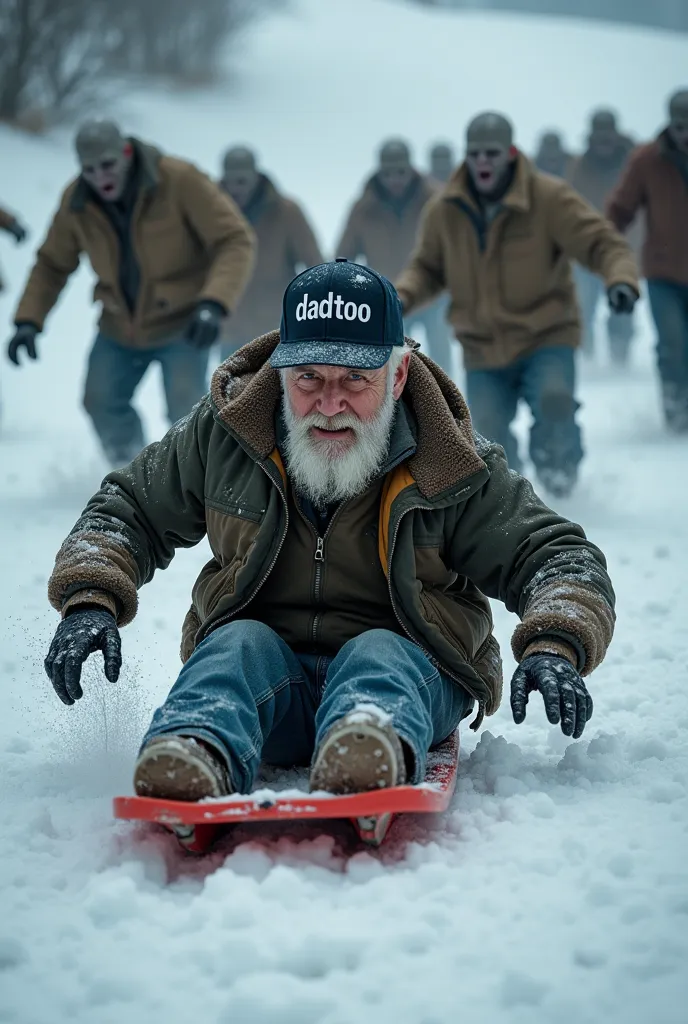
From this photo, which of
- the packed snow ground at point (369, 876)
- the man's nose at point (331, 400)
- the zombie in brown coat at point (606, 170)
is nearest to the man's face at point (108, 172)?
the packed snow ground at point (369, 876)

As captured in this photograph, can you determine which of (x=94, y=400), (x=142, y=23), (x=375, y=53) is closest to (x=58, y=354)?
(x=94, y=400)

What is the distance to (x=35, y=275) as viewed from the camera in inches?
244

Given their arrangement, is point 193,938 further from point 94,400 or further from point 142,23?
point 142,23

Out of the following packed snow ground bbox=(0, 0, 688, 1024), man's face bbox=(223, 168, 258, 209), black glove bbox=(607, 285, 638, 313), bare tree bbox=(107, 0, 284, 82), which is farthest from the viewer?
A: bare tree bbox=(107, 0, 284, 82)

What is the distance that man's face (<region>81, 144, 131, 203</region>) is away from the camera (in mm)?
5688

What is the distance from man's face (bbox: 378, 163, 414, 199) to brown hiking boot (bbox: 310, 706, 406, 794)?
800 cm

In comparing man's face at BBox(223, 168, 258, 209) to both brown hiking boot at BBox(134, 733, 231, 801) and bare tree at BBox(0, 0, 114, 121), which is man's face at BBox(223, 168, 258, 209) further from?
bare tree at BBox(0, 0, 114, 121)

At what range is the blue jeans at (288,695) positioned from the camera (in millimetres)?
2367

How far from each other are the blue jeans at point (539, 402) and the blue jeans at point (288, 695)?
313cm

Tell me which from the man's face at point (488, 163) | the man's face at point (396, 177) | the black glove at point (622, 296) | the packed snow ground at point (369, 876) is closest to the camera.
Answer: the packed snow ground at point (369, 876)

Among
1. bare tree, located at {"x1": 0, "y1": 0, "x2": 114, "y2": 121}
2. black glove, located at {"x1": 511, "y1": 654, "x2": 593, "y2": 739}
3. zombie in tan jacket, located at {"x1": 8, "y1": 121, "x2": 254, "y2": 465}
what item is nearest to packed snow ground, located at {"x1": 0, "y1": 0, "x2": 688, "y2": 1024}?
black glove, located at {"x1": 511, "y1": 654, "x2": 593, "y2": 739}

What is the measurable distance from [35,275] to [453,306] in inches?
80.6

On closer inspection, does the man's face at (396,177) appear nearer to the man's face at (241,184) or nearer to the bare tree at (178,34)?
the man's face at (241,184)

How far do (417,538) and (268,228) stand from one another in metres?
6.50
